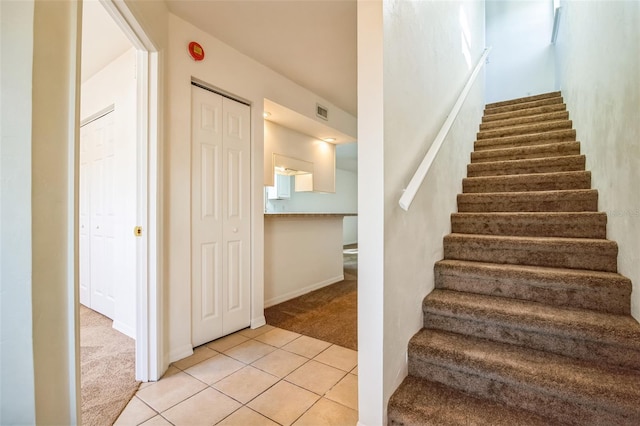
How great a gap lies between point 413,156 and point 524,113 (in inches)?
115

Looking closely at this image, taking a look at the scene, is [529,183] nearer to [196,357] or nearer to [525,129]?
[525,129]

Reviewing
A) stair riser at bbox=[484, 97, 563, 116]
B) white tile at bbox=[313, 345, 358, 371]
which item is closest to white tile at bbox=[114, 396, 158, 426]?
white tile at bbox=[313, 345, 358, 371]

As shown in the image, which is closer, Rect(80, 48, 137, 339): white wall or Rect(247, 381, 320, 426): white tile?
Rect(247, 381, 320, 426): white tile

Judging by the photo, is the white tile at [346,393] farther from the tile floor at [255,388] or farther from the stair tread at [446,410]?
the stair tread at [446,410]

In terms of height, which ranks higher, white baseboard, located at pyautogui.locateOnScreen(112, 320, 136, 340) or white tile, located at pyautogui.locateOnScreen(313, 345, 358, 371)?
white baseboard, located at pyautogui.locateOnScreen(112, 320, 136, 340)

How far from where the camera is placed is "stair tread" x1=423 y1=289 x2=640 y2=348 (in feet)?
4.31

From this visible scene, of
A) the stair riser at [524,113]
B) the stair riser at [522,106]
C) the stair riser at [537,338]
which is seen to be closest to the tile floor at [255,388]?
the stair riser at [537,338]

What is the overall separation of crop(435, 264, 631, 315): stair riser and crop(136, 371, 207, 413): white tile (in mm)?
1721

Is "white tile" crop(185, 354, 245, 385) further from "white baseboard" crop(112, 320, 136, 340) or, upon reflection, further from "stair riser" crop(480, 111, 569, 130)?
"stair riser" crop(480, 111, 569, 130)

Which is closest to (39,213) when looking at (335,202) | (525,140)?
(525,140)

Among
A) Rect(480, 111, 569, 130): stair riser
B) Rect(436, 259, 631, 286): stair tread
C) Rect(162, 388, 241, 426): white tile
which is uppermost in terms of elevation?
Rect(480, 111, 569, 130): stair riser

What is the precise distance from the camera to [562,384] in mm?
1214

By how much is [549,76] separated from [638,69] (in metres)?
4.56

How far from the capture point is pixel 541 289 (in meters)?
1.65
